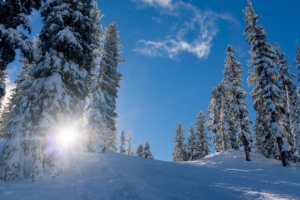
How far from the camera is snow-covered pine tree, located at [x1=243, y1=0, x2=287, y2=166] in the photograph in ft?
76.7

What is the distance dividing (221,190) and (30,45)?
35.0ft

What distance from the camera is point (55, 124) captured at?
35.4 feet

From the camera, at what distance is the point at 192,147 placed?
46.3 meters

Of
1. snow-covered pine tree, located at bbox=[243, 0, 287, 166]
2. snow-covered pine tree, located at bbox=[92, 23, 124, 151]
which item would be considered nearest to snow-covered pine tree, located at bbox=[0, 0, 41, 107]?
snow-covered pine tree, located at bbox=[92, 23, 124, 151]

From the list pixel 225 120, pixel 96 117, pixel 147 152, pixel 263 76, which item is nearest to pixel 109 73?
pixel 96 117

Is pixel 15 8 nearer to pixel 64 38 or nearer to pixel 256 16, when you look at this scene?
pixel 64 38

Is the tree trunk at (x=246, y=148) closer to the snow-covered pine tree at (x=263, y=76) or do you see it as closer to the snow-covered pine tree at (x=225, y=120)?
the snow-covered pine tree at (x=263, y=76)

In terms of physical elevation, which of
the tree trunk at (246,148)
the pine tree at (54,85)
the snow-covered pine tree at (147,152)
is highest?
the pine tree at (54,85)

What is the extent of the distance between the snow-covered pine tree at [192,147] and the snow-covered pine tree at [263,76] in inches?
880

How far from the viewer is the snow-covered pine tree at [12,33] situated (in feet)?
27.5

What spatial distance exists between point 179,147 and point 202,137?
725 cm

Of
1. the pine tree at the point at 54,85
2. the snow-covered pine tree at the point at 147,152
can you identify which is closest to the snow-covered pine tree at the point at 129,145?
the snow-covered pine tree at the point at 147,152

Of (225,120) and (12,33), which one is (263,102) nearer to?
(225,120)

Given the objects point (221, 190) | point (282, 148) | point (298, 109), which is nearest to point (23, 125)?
point (221, 190)
